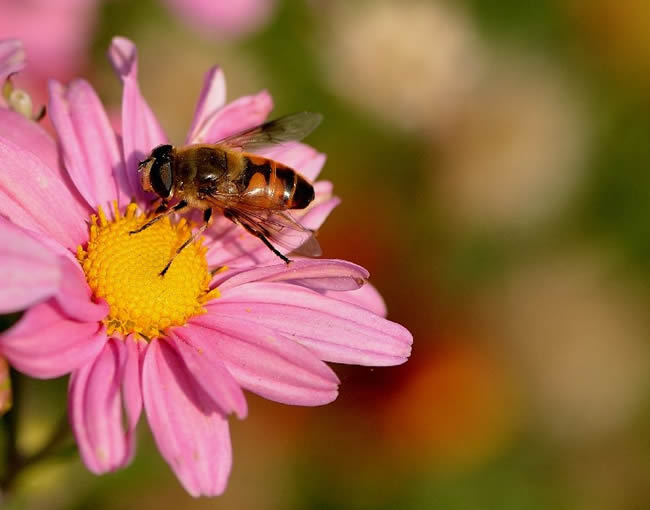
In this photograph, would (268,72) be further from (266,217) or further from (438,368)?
(266,217)

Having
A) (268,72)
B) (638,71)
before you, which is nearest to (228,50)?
(268,72)

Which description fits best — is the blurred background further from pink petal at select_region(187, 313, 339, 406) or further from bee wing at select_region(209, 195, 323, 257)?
pink petal at select_region(187, 313, 339, 406)

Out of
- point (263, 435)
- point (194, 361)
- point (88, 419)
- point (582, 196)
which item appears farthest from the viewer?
point (582, 196)

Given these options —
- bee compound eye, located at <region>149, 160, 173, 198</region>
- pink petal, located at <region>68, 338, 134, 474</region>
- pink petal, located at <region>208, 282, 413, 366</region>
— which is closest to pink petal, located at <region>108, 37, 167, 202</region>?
bee compound eye, located at <region>149, 160, 173, 198</region>

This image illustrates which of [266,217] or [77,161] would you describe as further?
[266,217]

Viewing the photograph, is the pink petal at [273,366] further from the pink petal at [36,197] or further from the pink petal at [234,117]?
the pink petal at [234,117]

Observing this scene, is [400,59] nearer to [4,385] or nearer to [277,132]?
[277,132]

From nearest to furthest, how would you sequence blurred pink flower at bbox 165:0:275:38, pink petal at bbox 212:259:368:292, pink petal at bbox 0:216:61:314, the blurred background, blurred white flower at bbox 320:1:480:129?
pink petal at bbox 0:216:61:314 < pink petal at bbox 212:259:368:292 < the blurred background < blurred pink flower at bbox 165:0:275:38 < blurred white flower at bbox 320:1:480:129
